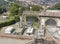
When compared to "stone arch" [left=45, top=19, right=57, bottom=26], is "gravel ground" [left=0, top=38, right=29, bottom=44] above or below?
above

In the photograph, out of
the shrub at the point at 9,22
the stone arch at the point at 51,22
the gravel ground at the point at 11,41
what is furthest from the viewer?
the shrub at the point at 9,22

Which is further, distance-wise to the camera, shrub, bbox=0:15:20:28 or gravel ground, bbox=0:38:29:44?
shrub, bbox=0:15:20:28

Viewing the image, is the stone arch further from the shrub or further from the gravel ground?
the gravel ground

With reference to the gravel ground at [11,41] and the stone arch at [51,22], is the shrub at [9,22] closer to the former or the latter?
the stone arch at [51,22]

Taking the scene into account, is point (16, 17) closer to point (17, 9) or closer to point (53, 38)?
point (17, 9)

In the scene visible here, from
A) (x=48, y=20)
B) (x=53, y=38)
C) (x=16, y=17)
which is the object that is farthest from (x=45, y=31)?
(x=16, y=17)

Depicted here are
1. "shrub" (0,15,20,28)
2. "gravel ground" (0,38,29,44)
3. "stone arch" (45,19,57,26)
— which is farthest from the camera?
"shrub" (0,15,20,28)

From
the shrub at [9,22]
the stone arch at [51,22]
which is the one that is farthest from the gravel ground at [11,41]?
the shrub at [9,22]

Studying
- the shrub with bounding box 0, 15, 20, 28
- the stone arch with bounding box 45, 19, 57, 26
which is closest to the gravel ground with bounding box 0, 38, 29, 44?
the stone arch with bounding box 45, 19, 57, 26

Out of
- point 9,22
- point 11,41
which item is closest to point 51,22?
point 9,22

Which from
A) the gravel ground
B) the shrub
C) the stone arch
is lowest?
the shrub

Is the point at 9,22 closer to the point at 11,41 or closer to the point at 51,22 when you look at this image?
the point at 51,22
